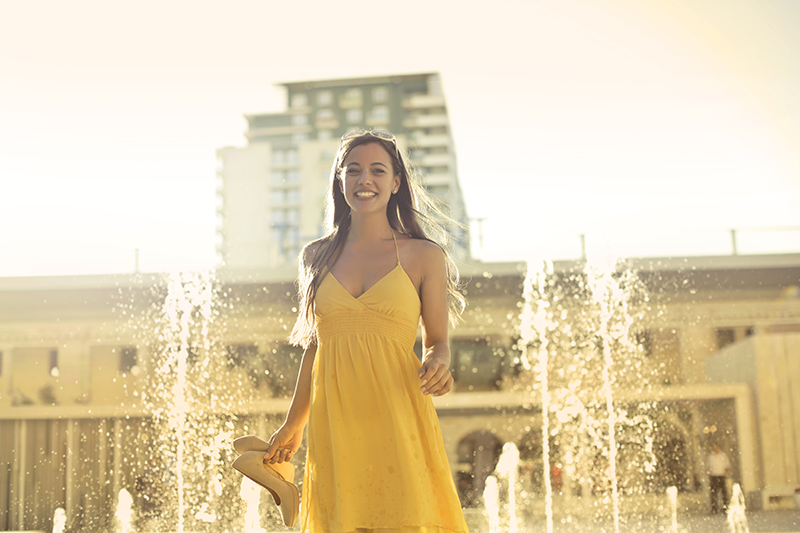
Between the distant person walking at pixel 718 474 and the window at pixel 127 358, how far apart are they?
9545 millimetres

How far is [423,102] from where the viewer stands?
53.7 meters

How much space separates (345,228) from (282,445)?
1.75 feet

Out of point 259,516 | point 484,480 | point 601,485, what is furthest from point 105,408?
point 601,485

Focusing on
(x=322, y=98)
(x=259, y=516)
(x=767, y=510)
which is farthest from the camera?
(x=322, y=98)

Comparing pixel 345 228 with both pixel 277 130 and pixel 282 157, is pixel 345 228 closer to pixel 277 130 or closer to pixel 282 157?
pixel 277 130

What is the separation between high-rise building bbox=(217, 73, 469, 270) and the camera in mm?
50781

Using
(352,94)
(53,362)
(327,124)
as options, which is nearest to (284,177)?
(327,124)

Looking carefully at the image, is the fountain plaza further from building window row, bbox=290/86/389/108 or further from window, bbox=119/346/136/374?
building window row, bbox=290/86/389/108

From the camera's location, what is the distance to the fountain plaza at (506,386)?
11.1 metres

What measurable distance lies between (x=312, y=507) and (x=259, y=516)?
339 inches

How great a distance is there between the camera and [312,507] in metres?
1.51

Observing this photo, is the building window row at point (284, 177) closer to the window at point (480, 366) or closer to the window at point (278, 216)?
the window at point (278, 216)

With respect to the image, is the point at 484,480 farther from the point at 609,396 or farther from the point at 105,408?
the point at 105,408

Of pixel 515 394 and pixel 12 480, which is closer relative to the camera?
pixel 12 480
